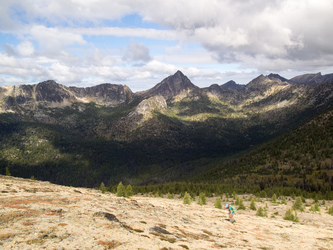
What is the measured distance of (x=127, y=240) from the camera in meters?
18.9

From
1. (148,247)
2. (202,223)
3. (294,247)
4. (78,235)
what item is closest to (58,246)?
(78,235)

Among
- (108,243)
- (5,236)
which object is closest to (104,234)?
(108,243)

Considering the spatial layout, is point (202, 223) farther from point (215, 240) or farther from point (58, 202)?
point (58, 202)

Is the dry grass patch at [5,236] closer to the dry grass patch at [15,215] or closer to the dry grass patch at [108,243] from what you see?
the dry grass patch at [15,215]

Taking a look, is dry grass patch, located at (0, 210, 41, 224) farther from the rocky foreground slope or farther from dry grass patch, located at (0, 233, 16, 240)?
dry grass patch, located at (0, 233, 16, 240)

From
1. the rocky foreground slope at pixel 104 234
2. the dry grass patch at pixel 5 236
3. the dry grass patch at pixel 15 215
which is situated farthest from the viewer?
the dry grass patch at pixel 15 215

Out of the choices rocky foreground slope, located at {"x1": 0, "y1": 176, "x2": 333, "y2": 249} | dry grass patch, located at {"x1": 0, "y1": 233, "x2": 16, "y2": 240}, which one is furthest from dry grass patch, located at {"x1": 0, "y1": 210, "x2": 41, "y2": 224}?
dry grass patch, located at {"x1": 0, "y1": 233, "x2": 16, "y2": 240}

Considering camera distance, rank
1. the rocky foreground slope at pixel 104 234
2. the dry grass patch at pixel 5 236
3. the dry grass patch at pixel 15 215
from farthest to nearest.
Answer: the dry grass patch at pixel 15 215 < the rocky foreground slope at pixel 104 234 < the dry grass patch at pixel 5 236

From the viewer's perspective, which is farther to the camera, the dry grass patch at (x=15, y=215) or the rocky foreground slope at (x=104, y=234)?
the dry grass patch at (x=15, y=215)

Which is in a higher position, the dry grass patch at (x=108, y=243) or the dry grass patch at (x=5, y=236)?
the dry grass patch at (x=5, y=236)

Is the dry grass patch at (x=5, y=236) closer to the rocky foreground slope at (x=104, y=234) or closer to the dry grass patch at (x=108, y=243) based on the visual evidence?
the rocky foreground slope at (x=104, y=234)

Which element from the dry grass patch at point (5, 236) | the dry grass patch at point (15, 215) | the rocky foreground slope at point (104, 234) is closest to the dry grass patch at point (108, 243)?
the rocky foreground slope at point (104, 234)

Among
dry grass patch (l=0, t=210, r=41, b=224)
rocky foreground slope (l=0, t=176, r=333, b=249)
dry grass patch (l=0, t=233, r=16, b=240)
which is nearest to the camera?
dry grass patch (l=0, t=233, r=16, b=240)

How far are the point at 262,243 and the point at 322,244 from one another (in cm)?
1104
